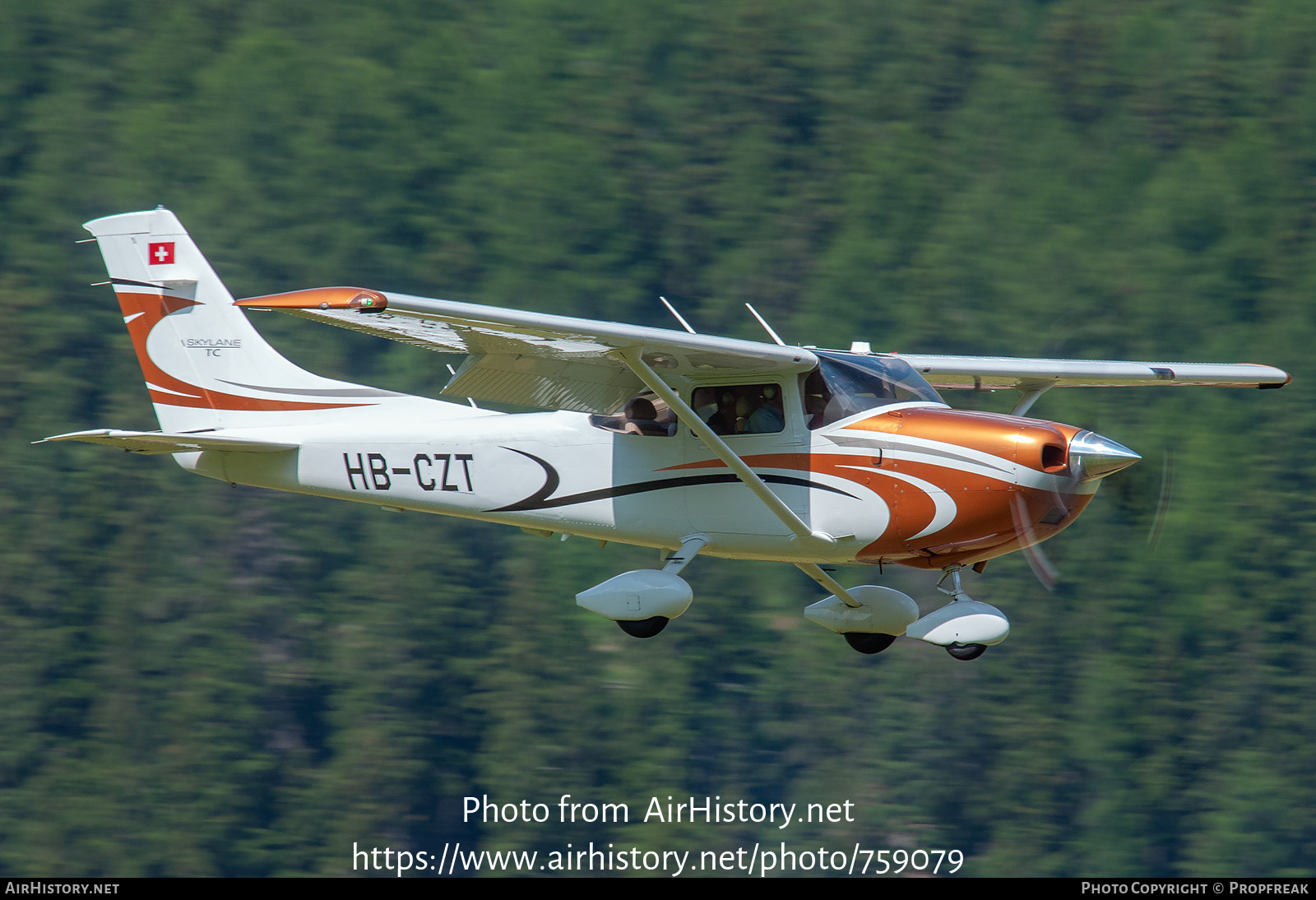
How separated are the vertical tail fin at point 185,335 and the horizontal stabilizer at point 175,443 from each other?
0.59 m

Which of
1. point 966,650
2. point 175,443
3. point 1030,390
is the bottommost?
point 966,650

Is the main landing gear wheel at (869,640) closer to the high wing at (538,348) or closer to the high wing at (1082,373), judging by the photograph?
the high wing at (1082,373)

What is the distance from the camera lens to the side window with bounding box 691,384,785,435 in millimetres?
9977

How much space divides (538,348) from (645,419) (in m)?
Answer: 0.98

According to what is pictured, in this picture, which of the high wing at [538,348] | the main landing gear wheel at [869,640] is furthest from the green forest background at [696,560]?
the high wing at [538,348]

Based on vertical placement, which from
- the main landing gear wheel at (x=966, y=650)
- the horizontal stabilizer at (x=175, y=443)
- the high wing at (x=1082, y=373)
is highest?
the high wing at (x=1082, y=373)

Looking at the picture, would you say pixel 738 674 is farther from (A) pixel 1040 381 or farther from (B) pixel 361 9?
(B) pixel 361 9

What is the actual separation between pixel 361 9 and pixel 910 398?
112 ft

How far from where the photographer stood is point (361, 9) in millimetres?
40750

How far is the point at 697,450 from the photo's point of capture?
10172mm

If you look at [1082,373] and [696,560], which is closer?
[1082,373]

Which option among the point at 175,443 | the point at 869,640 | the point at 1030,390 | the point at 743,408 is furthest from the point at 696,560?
the point at 743,408

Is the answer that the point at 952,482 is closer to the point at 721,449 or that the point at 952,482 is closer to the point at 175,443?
the point at 721,449

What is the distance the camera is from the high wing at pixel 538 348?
8.45 m
